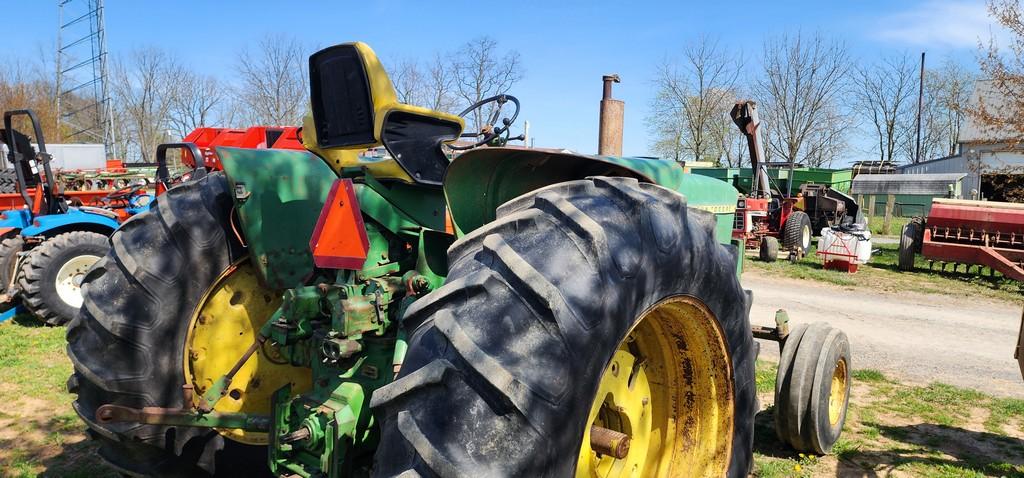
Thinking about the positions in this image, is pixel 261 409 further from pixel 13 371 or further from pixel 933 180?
pixel 933 180

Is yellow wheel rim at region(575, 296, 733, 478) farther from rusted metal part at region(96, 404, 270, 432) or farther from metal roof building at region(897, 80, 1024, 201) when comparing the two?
metal roof building at region(897, 80, 1024, 201)

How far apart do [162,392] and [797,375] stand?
3227 mm

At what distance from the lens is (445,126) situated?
2908mm

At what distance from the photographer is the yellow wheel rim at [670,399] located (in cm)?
237

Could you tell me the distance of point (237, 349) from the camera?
10.1 ft

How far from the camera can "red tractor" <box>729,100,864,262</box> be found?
14359mm

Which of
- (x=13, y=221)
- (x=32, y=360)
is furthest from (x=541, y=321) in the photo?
(x=13, y=221)

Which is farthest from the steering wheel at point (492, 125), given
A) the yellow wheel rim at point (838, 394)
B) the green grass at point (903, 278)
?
the green grass at point (903, 278)

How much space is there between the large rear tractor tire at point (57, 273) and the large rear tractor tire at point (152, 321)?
5.47 metres

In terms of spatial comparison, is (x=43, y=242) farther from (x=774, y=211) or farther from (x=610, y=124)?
(x=774, y=211)

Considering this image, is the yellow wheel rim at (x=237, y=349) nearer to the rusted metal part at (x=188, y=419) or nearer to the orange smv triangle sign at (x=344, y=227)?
the rusted metal part at (x=188, y=419)

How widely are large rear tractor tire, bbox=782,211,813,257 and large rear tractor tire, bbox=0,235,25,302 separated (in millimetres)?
13798

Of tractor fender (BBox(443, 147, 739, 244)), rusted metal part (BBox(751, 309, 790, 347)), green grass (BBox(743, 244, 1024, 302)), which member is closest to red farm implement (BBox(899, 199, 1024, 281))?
green grass (BBox(743, 244, 1024, 302))

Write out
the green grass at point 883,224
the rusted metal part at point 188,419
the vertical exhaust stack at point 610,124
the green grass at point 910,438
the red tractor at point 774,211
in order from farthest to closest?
the green grass at point 883,224
the red tractor at point 774,211
the green grass at point 910,438
the vertical exhaust stack at point 610,124
the rusted metal part at point 188,419
